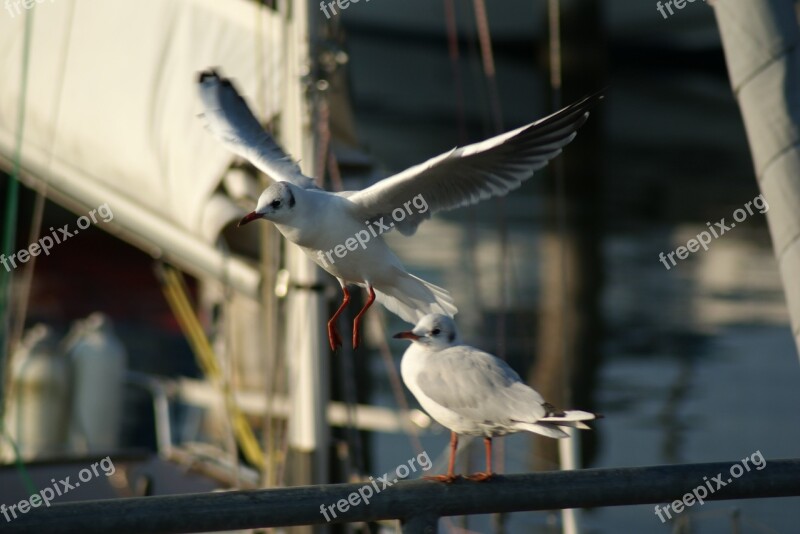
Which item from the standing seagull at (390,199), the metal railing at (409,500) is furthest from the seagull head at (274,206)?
the metal railing at (409,500)

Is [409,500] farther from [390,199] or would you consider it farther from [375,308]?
[375,308]

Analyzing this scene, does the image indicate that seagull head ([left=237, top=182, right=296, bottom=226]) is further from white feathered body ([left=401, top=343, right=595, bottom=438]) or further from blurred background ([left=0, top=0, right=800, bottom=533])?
blurred background ([left=0, top=0, right=800, bottom=533])

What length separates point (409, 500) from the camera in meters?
2.18

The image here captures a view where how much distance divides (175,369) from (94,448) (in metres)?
5.90

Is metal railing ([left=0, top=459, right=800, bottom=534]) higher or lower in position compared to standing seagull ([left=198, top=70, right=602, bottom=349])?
lower

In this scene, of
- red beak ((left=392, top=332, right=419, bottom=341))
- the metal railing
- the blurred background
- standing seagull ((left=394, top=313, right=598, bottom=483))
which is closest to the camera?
the metal railing

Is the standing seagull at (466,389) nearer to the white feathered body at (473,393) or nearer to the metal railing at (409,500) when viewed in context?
the white feathered body at (473,393)

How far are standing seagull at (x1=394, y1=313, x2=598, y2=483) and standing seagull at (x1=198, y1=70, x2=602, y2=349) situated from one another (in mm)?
391

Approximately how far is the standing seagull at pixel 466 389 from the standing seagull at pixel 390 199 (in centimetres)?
39

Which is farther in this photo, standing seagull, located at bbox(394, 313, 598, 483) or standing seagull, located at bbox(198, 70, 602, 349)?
standing seagull, located at bbox(198, 70, 602, 349)

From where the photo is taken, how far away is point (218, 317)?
22.4 feet

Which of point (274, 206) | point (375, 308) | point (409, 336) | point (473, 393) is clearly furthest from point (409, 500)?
point (375, 308)

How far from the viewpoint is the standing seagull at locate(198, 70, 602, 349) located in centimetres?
289

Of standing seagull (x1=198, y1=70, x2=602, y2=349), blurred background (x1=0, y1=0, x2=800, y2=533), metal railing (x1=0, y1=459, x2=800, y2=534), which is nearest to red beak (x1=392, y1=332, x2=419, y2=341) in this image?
standing seagull (x1=198, y1=70, x2=602, y2=349)
